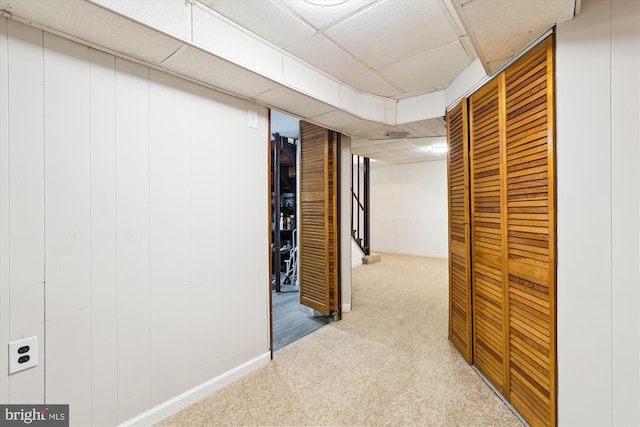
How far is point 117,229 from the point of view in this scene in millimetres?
1502

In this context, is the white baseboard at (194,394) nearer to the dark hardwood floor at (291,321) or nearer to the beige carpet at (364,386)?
the beige carpet at (364,386)

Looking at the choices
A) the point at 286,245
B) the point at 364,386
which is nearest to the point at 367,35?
the point at 364,386

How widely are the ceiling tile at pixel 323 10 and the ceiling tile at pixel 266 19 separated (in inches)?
2.1

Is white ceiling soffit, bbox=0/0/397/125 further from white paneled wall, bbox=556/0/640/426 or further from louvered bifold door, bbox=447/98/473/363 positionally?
white paneled wall, bbox=556/0/640/426

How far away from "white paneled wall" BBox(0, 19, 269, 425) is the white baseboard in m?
0.02

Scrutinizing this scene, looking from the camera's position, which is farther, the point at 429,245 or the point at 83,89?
the point at 429,245

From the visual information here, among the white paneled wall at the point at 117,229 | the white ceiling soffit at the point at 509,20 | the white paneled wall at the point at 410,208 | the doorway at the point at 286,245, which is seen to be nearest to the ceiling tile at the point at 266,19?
the white paneled wall at the point at 117,229

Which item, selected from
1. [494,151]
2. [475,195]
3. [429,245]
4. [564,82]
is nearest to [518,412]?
[475,195]

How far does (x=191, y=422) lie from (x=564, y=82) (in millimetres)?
A: 2647

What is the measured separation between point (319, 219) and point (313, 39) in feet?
6.18

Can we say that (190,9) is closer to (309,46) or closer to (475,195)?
(309,46)

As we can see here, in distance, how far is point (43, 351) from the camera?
4.18 ft

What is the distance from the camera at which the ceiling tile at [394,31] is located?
149 cm

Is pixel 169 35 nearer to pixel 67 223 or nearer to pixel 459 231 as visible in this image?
pixel 67 223
